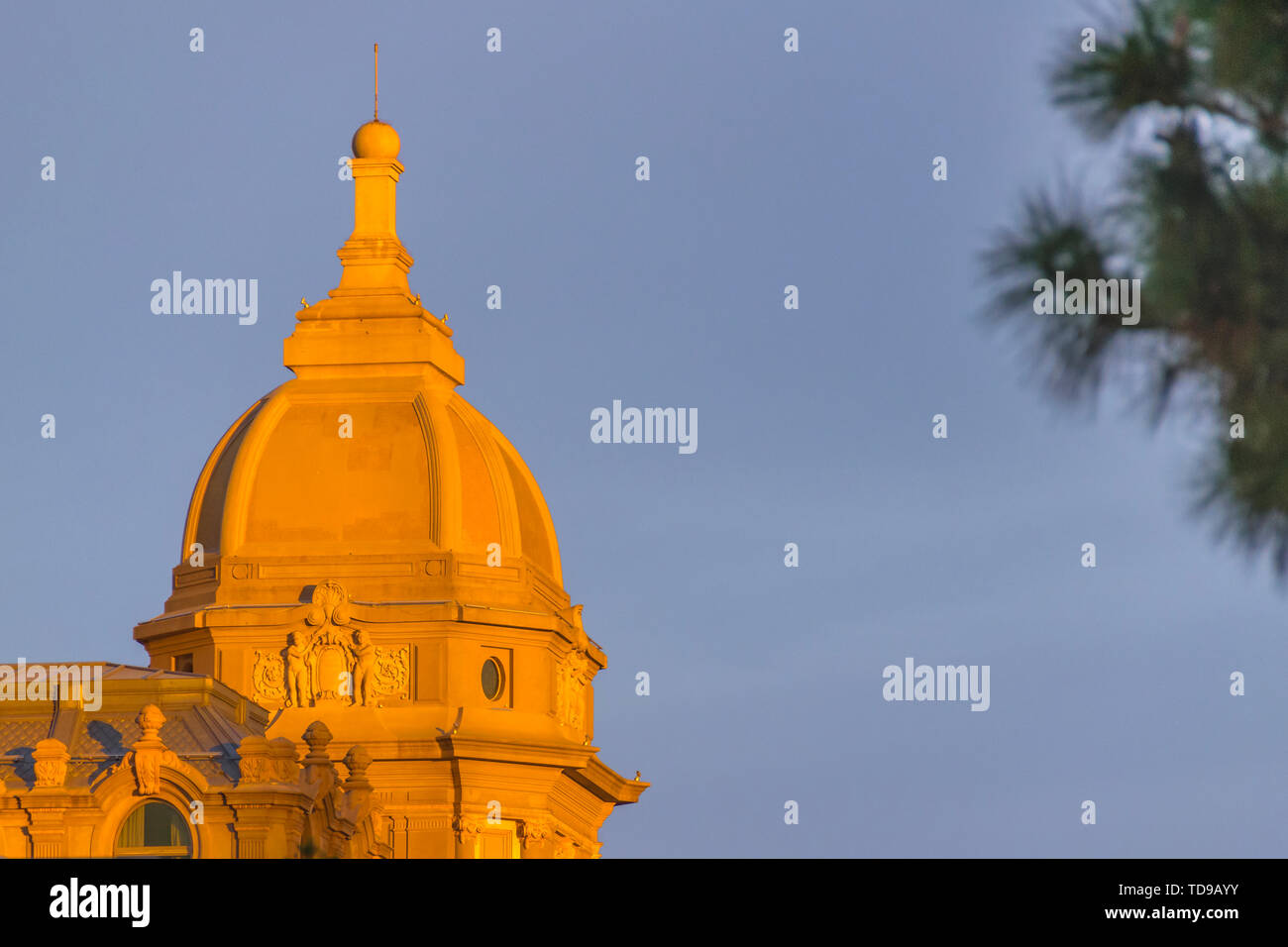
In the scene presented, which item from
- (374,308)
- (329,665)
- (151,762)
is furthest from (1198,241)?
(374,308)

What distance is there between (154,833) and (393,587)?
23.9m

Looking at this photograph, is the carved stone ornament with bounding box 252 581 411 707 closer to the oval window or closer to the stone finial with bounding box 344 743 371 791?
the oval window

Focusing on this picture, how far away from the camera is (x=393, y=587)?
67375 millimetres

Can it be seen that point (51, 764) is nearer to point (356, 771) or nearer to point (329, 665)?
point (356, 771)

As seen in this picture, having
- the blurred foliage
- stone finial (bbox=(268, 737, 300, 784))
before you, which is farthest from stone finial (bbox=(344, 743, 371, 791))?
the blurred foliage

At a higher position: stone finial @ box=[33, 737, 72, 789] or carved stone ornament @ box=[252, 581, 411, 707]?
carved stone ornament @ box=[252, 581, 411, 707]

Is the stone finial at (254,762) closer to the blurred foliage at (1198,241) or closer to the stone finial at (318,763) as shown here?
the stone finial at (318,763)

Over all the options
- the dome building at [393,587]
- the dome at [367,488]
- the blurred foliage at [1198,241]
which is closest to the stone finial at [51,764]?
the dome building at [393,587]

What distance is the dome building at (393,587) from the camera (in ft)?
212

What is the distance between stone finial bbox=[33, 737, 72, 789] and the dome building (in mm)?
14277

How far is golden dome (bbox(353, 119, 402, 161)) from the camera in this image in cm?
7369
